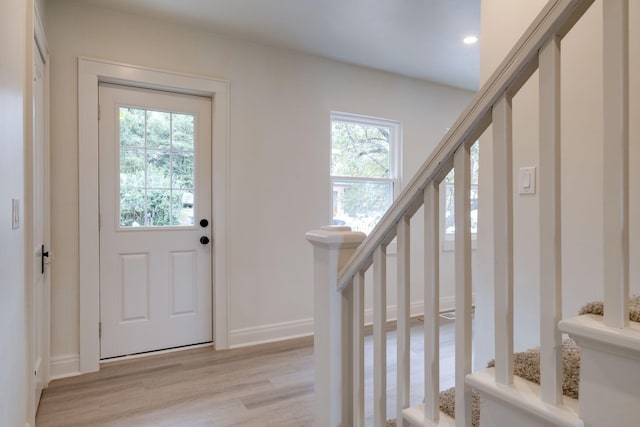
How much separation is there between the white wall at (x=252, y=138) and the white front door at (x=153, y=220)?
0.21m

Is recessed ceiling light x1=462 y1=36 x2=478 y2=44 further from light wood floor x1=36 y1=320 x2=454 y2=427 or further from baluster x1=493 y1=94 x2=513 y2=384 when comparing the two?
baluster x1=493 y1=94 x2=513 y2=384

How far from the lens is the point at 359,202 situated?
12.6 feet

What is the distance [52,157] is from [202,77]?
1.19 m

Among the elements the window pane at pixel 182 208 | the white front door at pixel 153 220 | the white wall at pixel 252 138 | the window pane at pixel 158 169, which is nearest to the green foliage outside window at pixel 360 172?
the white wall at pixel 252 138

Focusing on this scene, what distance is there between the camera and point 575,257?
5.45ft

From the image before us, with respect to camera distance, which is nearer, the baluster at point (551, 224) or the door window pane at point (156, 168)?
the baluster at point (551, 224)

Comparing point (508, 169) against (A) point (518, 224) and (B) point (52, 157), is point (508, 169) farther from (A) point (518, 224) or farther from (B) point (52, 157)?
(B) point (52, 157)

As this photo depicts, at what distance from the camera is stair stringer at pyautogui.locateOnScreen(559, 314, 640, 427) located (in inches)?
23.0

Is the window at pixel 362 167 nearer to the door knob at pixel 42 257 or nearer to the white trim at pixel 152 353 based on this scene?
the white trim at pixel 152 353

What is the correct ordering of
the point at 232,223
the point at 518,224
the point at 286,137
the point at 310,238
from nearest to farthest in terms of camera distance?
the point at 310,238 → the point at 518,224 → the point at 232,223 → the point at 286,137

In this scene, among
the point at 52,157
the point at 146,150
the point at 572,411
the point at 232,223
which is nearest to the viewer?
the point at 572,411

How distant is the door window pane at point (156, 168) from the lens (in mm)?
2814

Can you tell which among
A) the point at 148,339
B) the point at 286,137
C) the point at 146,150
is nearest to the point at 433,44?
the point at 286,137

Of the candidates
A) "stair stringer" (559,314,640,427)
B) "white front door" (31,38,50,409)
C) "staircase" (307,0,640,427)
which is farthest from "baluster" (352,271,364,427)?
"white front door" (31,38,50,409)
